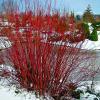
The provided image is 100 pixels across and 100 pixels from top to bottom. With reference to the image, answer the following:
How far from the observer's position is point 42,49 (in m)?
6.73

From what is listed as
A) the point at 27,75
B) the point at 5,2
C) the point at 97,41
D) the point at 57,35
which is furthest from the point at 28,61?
the point at 97,41

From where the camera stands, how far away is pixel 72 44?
23.2ft

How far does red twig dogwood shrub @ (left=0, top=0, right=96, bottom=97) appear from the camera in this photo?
6.70 metres

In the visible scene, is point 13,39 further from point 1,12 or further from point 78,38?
point 78,38

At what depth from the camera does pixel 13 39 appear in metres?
6.90

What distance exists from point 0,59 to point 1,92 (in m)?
0.93

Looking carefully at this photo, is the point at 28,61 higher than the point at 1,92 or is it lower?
higher

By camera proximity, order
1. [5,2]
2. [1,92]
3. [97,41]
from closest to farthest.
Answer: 1. [5,2]
2. [1,92]
3. [97,41]

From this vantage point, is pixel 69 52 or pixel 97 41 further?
pixel 97 41

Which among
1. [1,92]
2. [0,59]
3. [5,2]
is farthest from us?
[0,59]

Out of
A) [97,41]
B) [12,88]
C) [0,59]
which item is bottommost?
[97,41]

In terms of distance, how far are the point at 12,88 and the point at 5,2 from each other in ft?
6.14

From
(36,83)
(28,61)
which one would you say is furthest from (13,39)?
(36,83)

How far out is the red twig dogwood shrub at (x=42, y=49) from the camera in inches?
264
